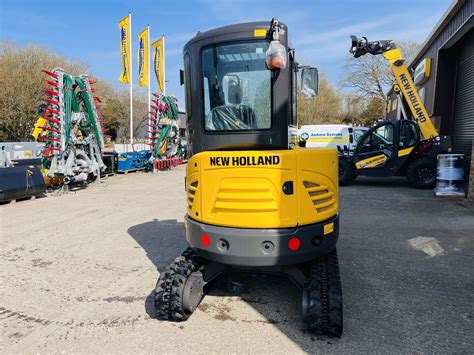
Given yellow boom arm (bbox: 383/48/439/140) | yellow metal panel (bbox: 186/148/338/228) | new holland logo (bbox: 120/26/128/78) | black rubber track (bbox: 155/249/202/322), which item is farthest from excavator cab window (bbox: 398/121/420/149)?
new holland logo (bbox: 120/26/128/78)

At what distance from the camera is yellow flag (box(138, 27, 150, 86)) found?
20516mm

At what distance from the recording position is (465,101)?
11109 millimetres

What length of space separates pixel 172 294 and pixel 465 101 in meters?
11.5

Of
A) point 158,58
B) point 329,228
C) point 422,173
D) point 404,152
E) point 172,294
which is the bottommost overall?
point 172,294

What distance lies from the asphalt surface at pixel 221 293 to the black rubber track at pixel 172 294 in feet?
0.33

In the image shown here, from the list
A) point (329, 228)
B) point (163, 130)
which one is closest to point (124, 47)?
point (163, 130)

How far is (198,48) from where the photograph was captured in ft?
11.2

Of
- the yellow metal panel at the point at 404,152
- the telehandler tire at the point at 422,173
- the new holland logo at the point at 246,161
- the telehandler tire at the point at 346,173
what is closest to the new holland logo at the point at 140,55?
the telehandler tire at the point at 346,173

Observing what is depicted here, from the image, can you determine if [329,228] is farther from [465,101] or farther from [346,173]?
[465,101]

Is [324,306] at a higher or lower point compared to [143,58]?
lower

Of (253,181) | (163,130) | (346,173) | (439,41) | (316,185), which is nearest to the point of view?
(253,181)

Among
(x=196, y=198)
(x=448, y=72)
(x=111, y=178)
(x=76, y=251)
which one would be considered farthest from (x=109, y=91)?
(x=196, y=198)

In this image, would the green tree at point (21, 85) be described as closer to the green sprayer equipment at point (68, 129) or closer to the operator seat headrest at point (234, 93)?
the green sprayer equipment at point (68, 129)

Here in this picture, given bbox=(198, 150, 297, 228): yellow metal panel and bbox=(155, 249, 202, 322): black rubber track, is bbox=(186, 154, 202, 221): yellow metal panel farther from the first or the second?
bbox=(155, 249, 202, 322): black rubber track
